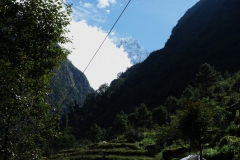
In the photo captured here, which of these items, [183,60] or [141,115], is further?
[183,60]

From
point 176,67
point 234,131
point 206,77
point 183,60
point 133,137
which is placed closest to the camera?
point 234,131

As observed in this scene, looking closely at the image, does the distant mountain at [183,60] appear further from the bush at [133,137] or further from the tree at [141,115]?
the bush at [133,137]

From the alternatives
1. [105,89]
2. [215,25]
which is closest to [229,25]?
[215,25]

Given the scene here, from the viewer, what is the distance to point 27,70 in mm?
4602

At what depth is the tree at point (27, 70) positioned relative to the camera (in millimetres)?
4270

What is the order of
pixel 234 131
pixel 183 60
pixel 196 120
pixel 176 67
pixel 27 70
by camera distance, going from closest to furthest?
pixel 27 70, pixel 196 120, pixel 234 131, pixel 183 60, pixel 176 67

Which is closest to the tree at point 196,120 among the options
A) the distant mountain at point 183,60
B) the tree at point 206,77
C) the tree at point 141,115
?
the tree at point 206,77

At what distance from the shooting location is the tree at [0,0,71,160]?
14.0ft

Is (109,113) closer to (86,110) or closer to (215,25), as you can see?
(86,110)

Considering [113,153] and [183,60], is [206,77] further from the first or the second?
[183,60]

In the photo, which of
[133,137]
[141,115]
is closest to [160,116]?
[141,115]

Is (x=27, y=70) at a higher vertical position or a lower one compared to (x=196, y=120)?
lower

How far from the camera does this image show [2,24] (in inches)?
206

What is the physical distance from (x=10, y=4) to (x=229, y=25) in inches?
5964
